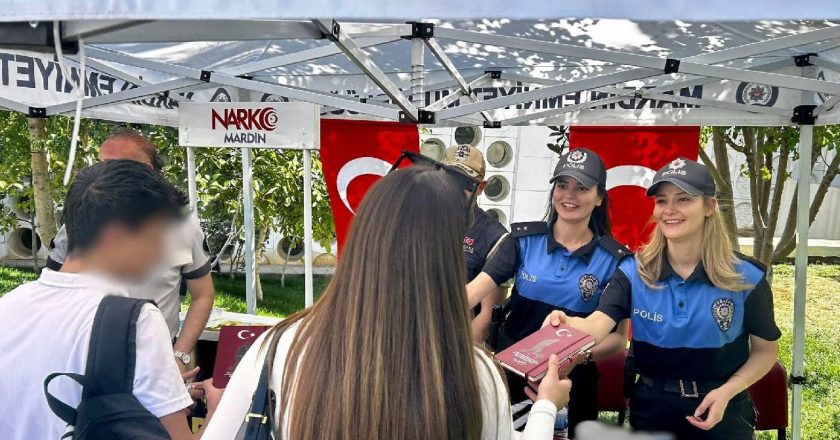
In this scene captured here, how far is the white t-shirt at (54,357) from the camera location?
1280 mm

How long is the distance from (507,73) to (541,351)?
293 cm

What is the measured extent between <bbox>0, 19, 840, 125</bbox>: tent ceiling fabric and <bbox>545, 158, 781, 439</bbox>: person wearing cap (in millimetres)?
674

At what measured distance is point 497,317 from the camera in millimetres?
2822

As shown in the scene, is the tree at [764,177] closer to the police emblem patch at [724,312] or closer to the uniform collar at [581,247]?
the uniform collar at [581,247]

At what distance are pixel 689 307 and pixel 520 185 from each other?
871cm

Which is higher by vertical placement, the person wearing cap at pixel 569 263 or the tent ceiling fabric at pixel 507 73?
the tent ceiling fabric at pixel 507 73

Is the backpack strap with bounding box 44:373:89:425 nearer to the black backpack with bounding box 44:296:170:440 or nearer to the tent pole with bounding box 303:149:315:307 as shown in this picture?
the black backpack with bounding box 44:296:170:440

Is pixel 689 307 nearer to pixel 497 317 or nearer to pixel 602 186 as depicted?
pixel 602 186

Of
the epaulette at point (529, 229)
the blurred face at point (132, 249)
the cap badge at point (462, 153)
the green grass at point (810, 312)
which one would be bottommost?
the green grass at point (810, 312)

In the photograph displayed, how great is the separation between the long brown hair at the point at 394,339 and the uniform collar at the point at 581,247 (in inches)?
59.4

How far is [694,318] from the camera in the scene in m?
2.21

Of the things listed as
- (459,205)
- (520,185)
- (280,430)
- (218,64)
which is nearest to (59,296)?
(280,430)

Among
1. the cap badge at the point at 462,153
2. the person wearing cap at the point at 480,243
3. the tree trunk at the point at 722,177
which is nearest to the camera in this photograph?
the person wearing cap at the point at 480,243

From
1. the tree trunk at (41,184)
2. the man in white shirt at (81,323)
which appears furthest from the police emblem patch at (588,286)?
the tree trunk at (41,184)
